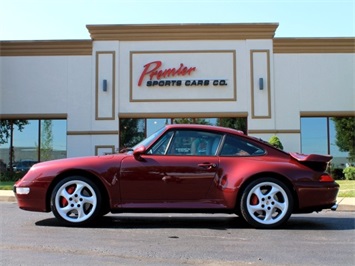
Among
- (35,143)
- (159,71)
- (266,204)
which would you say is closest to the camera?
(266,204)

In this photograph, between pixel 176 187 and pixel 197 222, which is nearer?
pixel 176 187

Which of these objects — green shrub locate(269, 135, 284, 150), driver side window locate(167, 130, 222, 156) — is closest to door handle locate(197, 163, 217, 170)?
driver side window locate(167, 130, 222, 156)

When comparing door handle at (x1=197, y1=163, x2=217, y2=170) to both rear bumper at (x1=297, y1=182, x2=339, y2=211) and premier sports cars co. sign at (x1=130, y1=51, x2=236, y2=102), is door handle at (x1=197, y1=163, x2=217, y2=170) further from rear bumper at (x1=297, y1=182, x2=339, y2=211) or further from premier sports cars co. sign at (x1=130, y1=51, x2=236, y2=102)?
premier sports cars co. sign at (x1=130, y1=51, x2=236, y2=102)

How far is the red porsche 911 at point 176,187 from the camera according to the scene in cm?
568

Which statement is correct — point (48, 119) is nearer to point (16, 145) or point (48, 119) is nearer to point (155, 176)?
point (16, 145)

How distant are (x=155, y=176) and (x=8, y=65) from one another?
47.5 ft

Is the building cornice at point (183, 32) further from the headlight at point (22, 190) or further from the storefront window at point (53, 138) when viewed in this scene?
the headlight at point (22, 190)

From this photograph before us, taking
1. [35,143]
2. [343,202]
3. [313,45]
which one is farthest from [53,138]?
[343,202]

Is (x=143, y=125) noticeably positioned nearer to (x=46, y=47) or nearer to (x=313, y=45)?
(x=46, y=47)

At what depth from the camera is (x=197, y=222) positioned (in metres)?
6.45

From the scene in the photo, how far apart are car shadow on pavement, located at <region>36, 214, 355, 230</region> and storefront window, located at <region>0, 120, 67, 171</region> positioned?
11.7 m

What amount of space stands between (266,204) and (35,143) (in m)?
14.6

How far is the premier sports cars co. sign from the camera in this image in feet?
57.4

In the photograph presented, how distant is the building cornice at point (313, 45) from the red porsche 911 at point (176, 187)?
12551 mm
